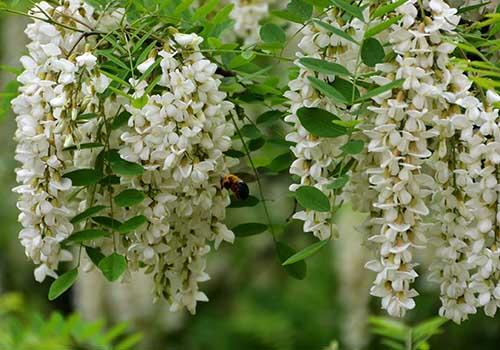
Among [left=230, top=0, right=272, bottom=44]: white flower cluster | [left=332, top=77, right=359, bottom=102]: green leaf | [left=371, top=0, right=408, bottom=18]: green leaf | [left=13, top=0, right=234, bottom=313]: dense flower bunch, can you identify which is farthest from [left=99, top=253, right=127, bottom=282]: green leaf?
[left=230, top=0, right=272, bottom=44]: white flower cluster

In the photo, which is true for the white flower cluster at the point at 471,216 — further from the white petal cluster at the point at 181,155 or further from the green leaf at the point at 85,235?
the green leaf at the point at 85,235

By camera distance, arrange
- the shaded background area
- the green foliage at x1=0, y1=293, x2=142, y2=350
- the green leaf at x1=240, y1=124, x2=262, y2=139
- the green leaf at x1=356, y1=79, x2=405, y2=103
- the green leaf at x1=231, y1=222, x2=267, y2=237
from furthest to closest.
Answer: the shaded background area
the green foliage at x1=0, y1=293, x2=142, y2=350
the green leaf at x1=231, y1=222, x2=267, y2=237
the green leaf at x1=240, y1=124, x2=262, y2=139
the green leaf at x1=356, y1=79, x2=405, y2=103

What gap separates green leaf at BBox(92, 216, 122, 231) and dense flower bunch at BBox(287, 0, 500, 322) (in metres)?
0.32

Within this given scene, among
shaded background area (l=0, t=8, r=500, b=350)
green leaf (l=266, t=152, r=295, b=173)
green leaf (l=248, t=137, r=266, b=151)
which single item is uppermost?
green leaf (l=248, t=137, r=266, b=151)

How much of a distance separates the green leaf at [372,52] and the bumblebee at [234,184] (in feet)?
1.00

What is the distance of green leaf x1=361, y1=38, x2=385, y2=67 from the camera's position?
1.54 metres

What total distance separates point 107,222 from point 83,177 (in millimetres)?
91

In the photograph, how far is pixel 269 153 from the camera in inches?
90.8

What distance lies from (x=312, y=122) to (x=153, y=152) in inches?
9.6

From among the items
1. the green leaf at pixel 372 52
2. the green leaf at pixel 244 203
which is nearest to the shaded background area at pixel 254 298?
the green leaf at pixel 244 203

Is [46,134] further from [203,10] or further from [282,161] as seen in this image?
[282,161]

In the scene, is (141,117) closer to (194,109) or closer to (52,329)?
(194,109)

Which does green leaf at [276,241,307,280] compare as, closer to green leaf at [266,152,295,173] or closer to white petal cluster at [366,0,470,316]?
green leaf at [266,152,295,173]

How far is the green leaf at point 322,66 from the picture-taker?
4.92 feet
